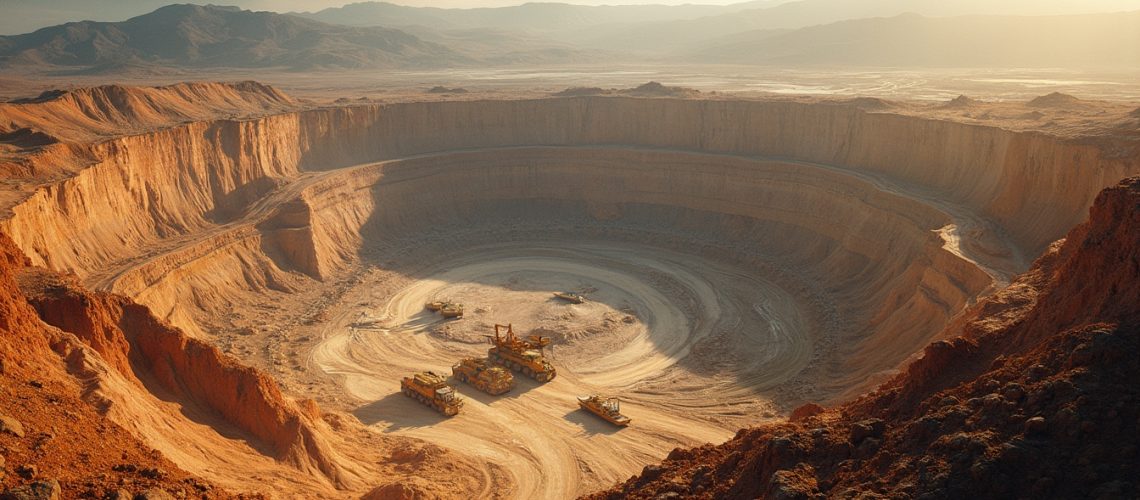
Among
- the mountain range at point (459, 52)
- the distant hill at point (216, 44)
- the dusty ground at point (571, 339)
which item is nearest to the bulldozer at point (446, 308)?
the dusty ground at point (571, 339)

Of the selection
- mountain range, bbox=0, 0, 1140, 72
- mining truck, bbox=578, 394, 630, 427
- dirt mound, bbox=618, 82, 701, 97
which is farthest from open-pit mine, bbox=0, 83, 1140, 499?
mountain range, bbox=0, 0, 1140, 72

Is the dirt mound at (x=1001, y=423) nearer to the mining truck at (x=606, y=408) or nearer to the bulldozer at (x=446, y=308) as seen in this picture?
the mining truck at (x=606, y=408)

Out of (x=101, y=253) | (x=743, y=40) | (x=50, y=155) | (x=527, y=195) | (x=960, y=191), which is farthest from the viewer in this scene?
(x=743, y=40)

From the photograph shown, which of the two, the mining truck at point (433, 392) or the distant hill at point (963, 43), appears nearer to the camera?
the mining truck at point (433, 392)

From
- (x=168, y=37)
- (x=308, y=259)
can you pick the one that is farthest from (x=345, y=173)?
(x=168, y=37)

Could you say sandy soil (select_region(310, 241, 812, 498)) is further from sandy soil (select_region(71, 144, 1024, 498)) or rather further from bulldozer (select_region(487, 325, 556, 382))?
bulldozer (select_region(487, 325, 556, 382))

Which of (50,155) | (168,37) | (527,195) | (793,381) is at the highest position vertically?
(168,37)

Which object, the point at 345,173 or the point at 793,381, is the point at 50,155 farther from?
the point at 793,381
